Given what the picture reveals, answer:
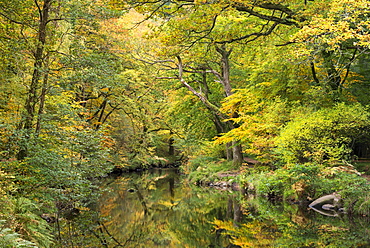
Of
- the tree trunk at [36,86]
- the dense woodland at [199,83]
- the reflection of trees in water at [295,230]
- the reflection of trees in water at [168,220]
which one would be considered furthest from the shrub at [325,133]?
the tree trunk at [36,86]

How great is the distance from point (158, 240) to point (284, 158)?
654cm

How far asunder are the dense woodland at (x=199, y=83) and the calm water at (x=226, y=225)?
1177 millimetres

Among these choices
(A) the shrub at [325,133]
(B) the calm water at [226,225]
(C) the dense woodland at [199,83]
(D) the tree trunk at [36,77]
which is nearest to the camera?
(B) the calm water at [226,225]

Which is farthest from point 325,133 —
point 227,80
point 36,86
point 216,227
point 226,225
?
point 36,86

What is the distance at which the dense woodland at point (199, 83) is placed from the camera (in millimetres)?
8398

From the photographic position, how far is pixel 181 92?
22.7m

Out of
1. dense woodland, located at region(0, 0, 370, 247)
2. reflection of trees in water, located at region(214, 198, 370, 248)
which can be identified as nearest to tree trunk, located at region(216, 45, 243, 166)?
dense woodland, located at region(0, 0, 370, 247)

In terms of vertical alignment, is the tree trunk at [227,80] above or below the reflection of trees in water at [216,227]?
above

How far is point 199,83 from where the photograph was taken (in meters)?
20.7

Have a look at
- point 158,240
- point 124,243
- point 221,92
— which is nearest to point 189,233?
point 158,240

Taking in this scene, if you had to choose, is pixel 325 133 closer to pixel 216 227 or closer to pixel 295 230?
pixel 295 230

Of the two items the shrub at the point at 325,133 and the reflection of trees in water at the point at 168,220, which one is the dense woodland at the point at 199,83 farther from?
the reflection of trees in water at the point at 168,220

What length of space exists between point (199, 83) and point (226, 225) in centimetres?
1264

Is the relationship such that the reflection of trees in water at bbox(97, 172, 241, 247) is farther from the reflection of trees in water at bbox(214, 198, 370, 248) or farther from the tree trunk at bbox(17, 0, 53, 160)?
the tree trunk at bbox(17, 0, 53, 160)
